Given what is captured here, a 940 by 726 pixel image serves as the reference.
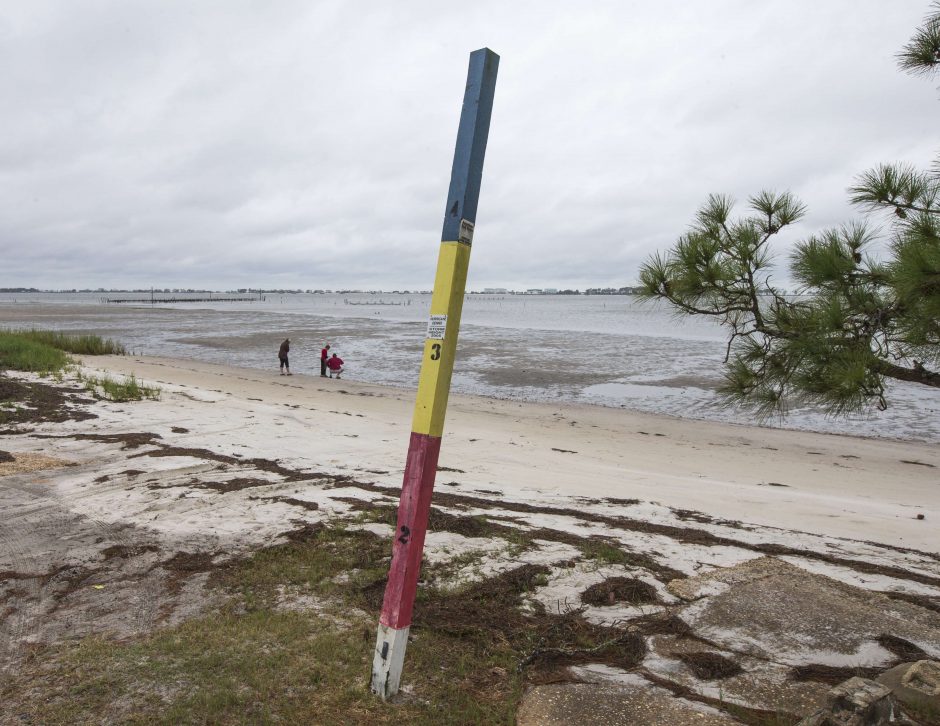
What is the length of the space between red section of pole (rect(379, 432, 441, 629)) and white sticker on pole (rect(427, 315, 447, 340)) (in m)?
0.44

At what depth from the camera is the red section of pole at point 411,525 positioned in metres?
2.85

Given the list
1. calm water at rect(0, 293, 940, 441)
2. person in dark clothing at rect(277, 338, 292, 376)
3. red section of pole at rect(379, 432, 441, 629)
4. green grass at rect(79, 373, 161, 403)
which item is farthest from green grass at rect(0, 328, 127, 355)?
red section of pole at rect(379, 432, 441, 629)

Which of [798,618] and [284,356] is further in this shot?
[284,356]

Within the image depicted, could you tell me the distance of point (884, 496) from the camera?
1020cm

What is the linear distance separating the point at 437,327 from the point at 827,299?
8.82ft

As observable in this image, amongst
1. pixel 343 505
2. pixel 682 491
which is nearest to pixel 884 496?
pixel 682 491

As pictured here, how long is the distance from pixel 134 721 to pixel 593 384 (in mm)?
23500

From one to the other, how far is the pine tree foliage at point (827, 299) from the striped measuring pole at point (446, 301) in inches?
81.6

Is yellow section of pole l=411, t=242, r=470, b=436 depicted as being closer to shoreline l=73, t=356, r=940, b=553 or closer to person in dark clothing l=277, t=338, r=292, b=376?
shoreline l=73, t=356, r=940, b=553

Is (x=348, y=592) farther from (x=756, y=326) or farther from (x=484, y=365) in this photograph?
(x=484, y=365)

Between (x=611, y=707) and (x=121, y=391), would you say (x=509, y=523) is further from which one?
(x=121, y=391)

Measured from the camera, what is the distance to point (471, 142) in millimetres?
A: 2779

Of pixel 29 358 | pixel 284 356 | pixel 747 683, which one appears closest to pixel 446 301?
pixel 747 683

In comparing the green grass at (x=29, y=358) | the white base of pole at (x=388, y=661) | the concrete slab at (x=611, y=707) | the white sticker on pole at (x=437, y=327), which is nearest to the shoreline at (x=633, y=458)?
the green grass at (x=29, y=358)
